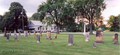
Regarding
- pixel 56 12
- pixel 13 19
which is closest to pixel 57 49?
pixel 56 12

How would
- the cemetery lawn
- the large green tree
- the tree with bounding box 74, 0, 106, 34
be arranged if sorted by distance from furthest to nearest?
the large green tree, the tree with bounding box 74, 0, 106, 34, the cemetery lawn

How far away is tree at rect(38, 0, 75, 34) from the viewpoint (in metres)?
42.5

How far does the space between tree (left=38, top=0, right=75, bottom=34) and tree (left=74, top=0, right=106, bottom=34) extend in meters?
4.87

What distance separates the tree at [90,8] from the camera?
36688 millimetres

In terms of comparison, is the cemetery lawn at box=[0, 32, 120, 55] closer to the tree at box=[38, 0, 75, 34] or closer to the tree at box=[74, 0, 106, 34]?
the tree at box=[74, 0, 106, 34]

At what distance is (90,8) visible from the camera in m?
37.5

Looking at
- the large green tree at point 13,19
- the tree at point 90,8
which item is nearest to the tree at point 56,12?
the tree at point 90,8

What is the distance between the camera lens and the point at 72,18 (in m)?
45.9

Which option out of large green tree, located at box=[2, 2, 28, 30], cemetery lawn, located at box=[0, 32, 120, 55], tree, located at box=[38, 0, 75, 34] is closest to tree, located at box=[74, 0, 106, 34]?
tree, located at box=[38, 0, 75, 34]

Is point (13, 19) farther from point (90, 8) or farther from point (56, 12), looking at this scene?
point (90, 8)

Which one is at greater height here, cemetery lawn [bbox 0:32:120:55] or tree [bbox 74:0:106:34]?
tree [bbox 74:0:106:34]

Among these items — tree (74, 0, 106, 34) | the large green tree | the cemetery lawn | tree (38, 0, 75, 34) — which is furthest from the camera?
the large green tree

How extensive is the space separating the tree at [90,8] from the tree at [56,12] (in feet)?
16.0

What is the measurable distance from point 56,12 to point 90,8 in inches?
494
